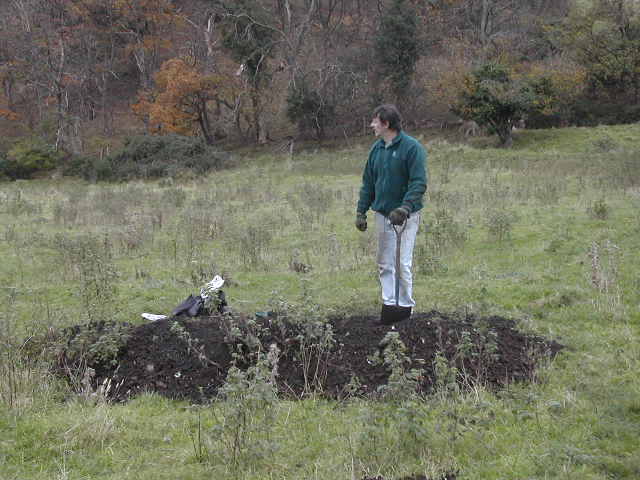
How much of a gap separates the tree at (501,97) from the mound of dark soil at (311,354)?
81.0ft

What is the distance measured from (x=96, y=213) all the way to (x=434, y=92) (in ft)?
76.9

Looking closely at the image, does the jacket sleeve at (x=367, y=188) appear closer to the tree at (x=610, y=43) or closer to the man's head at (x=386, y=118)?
the man's head at (x=386, y=118)

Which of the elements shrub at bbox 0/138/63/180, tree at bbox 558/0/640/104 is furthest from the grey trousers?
shrub at bbox 0/138/63/180

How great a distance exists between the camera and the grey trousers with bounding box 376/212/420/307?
6.69 metres

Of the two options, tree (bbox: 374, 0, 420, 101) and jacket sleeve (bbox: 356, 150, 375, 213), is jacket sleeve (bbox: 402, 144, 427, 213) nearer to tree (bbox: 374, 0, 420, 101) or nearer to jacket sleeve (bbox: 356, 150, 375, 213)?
jacket sleeve (bbox: 356, 150, 375, 213)

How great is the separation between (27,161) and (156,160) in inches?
407

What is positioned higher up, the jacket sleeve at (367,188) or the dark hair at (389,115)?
the dark hair at (389,115)

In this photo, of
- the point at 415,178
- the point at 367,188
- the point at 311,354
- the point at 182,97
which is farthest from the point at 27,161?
the point at 311,354

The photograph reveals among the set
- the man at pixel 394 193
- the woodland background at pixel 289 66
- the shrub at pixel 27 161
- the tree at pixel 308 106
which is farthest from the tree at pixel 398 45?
the man at pixel 394 193

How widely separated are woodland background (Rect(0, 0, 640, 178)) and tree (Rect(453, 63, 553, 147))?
0.92 feet

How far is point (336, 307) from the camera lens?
7949mm

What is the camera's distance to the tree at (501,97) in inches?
1162

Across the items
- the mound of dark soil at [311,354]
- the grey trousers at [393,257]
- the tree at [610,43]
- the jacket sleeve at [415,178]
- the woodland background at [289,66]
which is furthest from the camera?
the woodland background at [289,66]

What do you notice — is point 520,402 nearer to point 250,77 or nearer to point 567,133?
point 567,133
